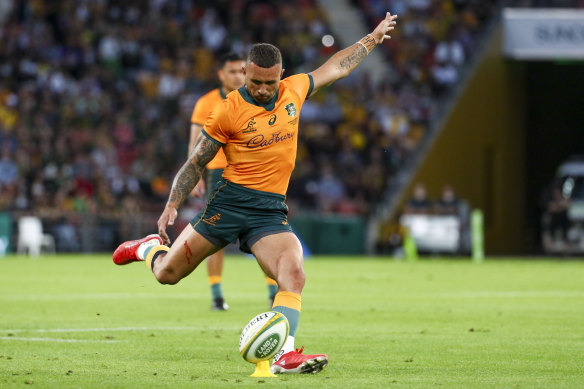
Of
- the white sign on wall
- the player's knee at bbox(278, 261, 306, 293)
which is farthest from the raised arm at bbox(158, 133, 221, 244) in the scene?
the white sign on wall

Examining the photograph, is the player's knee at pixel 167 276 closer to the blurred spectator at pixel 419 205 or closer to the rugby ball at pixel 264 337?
the rugby ball at pixel 264 337

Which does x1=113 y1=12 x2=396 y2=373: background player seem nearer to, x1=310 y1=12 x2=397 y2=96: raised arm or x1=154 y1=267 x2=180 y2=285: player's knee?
x1=154 y1=267 x2=180 y2=285: player's knee

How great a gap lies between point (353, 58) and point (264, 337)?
269 cm

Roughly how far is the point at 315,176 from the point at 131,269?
900cm

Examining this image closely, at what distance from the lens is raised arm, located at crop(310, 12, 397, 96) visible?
346 inches

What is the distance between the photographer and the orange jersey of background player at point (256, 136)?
808 cm

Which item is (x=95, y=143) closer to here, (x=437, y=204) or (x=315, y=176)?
(x=315, y=176)

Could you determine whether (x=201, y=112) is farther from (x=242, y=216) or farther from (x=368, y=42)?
(x=242, y=216)

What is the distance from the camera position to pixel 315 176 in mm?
31438

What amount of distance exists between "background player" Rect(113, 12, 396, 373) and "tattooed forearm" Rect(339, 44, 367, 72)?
0.64 meters

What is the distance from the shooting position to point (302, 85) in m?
8.53

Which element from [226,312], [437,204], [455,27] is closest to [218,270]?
[226,312]

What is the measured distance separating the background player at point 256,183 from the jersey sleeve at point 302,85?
1cm

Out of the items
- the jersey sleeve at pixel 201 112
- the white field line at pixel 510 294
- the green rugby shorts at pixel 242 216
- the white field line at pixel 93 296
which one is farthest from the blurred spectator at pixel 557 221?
the green rugby shorts at pixel 242 216
